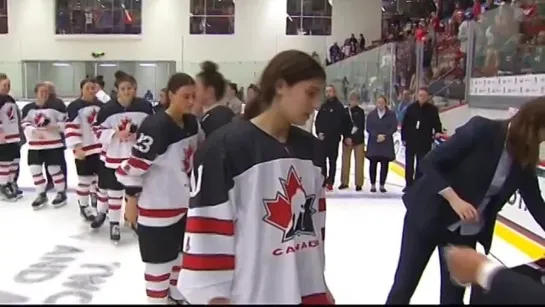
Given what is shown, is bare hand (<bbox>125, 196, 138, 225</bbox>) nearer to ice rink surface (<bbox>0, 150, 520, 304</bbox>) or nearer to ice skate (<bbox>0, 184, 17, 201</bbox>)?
ice rink surface (<bbox>0, 150, 520, 304</bbox>)

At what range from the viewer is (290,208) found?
1458 mm

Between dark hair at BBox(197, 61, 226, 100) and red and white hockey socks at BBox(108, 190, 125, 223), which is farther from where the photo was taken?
red and white hockey socks at BBox(108, 190, 125, 223)

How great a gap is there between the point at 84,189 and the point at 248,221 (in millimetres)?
4114

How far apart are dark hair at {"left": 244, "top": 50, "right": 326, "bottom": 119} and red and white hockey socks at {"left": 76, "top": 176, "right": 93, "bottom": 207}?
404cm

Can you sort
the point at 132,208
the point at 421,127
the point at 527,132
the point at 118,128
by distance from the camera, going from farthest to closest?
1. the point at 421,127
2. the point at 118,128
3. the point at 132,208
4. the point at 527,132

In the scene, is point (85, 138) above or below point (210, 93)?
below

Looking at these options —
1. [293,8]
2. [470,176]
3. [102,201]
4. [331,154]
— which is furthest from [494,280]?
[293,8]

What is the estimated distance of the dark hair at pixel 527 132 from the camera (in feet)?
6.02

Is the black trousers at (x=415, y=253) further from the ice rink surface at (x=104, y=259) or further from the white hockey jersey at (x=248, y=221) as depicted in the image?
the white hockey jersey at (x=248, y=221)

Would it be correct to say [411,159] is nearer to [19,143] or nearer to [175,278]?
[19,143]

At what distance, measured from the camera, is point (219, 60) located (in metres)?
18.9

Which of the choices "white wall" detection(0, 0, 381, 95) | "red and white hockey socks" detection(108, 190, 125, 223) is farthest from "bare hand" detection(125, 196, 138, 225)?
"white wall" detection(0, 0, 381, 95)

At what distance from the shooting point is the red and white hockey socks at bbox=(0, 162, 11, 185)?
20.3ft

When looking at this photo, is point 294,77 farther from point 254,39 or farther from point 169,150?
point 254,39
